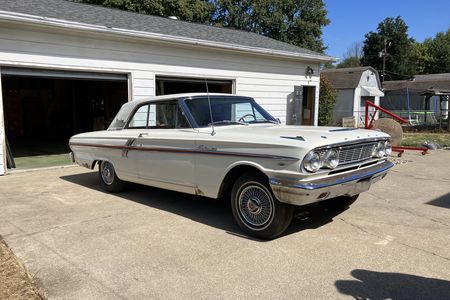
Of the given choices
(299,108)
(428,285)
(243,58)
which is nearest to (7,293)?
(428,285)

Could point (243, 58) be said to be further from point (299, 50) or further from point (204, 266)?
point (204, 266)

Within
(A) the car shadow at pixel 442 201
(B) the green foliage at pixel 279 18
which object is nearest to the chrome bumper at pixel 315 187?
(A) the car shadow at pixel 442 201

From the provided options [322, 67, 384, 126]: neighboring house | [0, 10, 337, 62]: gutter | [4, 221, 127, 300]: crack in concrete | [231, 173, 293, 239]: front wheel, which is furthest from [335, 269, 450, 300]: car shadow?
[322, 67, 384, 126]: neighboring house

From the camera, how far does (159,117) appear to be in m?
5.73

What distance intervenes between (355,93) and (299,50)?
46.1 feet

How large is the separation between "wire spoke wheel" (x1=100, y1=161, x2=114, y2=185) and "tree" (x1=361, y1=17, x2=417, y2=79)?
56.1m

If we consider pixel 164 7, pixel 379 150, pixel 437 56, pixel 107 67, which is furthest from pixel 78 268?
pixel 437 56

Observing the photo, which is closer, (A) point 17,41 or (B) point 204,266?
(B) point 204,266

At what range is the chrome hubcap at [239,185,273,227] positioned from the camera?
172 inches

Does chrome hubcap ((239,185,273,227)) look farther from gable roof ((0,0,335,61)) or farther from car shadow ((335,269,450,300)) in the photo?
gable roof ((0,0,335,61))

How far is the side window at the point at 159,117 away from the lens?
540cm

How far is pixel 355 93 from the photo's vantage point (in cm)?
2734

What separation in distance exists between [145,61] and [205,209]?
19.2 feet

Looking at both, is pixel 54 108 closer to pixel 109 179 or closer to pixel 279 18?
pixel 109 179
